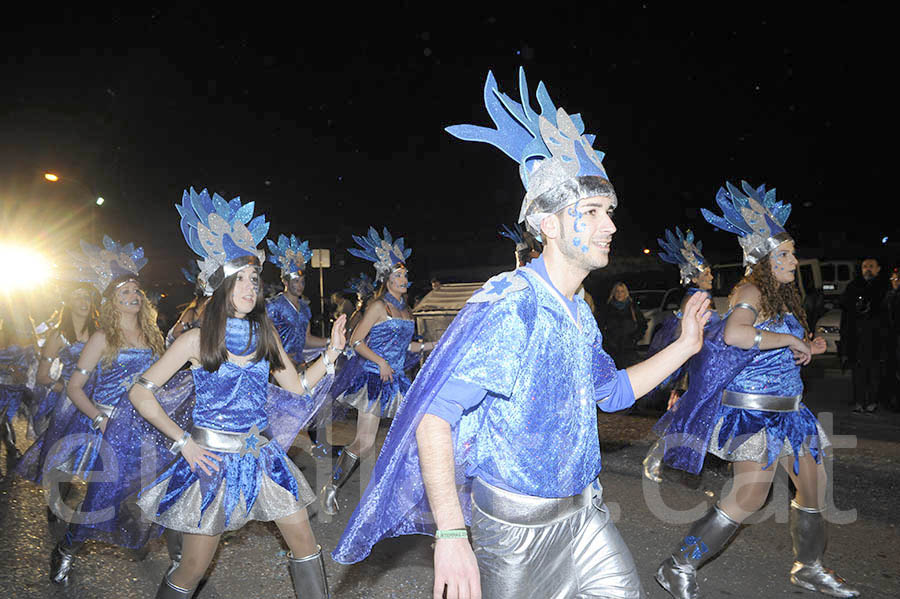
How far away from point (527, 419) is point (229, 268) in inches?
84.4

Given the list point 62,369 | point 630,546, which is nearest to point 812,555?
point 630,546

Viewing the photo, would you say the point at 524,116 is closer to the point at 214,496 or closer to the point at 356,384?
the point at 214,496

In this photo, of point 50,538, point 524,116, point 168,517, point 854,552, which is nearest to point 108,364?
point 50,538

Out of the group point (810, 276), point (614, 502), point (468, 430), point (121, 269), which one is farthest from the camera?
point (810, 276)

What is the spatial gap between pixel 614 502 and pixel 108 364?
13.9 ft

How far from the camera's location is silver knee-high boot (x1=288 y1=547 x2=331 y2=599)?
11.2 feet

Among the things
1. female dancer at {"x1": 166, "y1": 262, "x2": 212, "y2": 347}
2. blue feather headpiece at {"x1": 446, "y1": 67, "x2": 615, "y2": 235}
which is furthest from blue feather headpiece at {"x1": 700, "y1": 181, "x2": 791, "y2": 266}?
female dancer at {"x1": 166, "y1": 262, "x2": 212, "y2": 347}

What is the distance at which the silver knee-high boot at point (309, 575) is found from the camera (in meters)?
3.40

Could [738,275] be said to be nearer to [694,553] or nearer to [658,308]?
[658,308]

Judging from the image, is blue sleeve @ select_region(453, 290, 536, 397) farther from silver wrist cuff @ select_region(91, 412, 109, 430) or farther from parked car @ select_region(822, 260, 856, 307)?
parked car @ select_region(822, 260, 856, 307)

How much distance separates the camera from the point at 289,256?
10.4 meters

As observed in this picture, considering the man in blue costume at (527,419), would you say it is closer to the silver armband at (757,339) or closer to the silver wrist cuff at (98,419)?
the silver armband at (757,339)

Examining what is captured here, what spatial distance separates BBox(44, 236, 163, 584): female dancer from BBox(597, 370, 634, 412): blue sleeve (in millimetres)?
3451

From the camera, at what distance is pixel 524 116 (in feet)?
8.38
